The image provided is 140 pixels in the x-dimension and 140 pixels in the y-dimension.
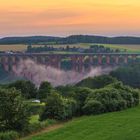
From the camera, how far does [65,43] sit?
166000 millimetres

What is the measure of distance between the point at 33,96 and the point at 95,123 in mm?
32026

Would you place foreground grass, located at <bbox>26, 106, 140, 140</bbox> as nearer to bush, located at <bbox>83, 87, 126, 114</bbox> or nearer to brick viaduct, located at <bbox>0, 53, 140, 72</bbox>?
bush, located at <bbox>83, 87, 126, 114</bbox>

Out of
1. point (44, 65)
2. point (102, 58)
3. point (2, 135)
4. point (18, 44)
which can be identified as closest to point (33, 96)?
point (2, 135)

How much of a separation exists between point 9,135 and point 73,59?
110m

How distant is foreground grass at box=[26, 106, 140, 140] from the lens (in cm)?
2834

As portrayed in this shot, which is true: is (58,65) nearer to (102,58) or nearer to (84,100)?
(102,58)

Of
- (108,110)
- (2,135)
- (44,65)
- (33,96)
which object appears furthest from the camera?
(44,65)

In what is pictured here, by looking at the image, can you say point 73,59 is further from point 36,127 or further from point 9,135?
point 9,135

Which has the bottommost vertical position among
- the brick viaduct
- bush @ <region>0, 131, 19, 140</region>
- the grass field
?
the brick viaduct

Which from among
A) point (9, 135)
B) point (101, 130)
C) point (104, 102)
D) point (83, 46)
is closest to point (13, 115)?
point (9, 135)

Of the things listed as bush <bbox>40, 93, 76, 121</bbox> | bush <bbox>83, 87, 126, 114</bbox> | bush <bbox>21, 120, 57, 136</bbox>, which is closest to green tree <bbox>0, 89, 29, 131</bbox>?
bush <bbox>21, 120, 57, 136</bbox>

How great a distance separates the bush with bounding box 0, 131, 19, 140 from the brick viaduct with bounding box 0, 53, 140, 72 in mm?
87781

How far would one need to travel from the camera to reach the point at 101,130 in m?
30.8

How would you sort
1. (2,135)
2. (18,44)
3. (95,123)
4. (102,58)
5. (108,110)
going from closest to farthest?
1. (2,135)
2. (95,123)
3. (108,110)
4. (102,58)
5. (18,44)
